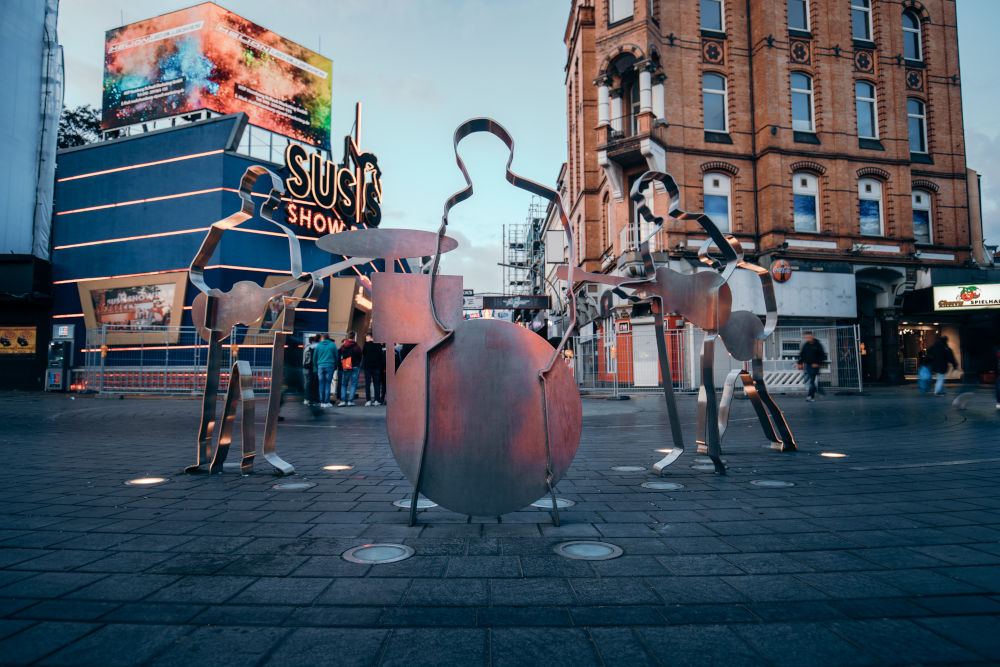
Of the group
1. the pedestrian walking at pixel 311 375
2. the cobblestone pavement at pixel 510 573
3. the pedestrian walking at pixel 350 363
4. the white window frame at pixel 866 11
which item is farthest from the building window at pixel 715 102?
the cobblestone pavement at pixel 510 573

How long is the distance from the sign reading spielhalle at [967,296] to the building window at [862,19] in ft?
36.9

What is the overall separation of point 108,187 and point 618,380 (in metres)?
23.2

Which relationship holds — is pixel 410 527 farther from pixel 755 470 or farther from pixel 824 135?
pixel 824 135

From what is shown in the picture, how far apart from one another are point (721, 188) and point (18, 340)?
3125 cm

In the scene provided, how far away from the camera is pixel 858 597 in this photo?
2217mm

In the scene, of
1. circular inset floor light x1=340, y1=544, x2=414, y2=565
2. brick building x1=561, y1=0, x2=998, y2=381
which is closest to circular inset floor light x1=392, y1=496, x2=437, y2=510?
circular inset floor light x1=340, y1=544, x2=414, y2=565

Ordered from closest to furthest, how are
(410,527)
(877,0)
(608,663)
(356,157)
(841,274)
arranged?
1. (608,663)
2. (410,527)
3. (841,274)
4. (877,0)
5. (356,157)

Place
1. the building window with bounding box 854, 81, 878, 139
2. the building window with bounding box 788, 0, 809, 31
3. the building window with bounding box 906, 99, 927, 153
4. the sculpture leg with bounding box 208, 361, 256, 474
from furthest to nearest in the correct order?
the building window with bounding box 906, 99, 927, 153, the building window with bounding box 854, 81, 878, 139, the building window with bounding box 788, 0, 809, 31, the sculpture leg with bounding box 208, 361, 256, 474

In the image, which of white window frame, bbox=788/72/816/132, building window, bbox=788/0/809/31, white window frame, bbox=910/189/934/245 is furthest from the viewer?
white window frame, bbox=910/189/934/245

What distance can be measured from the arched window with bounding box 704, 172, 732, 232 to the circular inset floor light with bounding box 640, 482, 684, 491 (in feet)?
62.9

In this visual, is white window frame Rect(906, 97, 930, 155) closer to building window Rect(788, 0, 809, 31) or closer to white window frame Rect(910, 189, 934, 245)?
white window frame Rect(910, 189, 934, 245)

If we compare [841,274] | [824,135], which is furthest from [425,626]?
[824,135]

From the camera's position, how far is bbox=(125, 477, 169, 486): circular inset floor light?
14.8ft

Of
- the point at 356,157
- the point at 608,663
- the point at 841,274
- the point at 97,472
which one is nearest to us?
the point at 608,663
